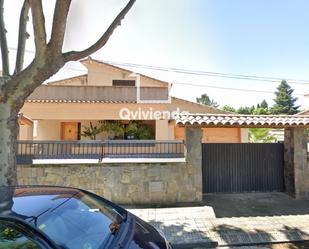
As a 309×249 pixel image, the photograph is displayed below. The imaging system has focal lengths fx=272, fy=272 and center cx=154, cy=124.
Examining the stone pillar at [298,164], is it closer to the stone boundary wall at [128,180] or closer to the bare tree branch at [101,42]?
the stone boundary wall at [128,180]

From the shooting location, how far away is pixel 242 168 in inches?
327

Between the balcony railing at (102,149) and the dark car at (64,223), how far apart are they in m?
4.75

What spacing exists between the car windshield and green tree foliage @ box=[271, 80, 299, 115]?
171 feet

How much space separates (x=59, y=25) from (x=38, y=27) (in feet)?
1.14

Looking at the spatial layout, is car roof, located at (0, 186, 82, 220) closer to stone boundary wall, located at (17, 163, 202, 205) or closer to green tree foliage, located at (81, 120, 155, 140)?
stone boundary wall, located at (17, 163, 202, 205)

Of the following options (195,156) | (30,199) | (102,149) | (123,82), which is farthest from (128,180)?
(123,82)

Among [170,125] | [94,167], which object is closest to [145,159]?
[94,167]

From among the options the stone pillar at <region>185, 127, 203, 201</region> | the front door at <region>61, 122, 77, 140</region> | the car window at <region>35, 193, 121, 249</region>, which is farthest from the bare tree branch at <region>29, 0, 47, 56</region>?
the front door at <region>61, 122, 77, 140</region>

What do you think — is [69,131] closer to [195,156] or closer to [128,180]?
[128,180]

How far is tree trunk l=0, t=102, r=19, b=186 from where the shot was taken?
4543mm

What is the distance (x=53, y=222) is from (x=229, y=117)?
6.20m

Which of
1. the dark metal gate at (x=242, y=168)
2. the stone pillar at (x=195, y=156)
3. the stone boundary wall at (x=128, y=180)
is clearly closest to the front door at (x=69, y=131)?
the stone boundary wall at (x=128, y=180)

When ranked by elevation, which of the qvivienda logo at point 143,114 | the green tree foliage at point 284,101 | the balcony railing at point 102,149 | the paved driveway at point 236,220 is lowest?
the paved driveway at point 236,220

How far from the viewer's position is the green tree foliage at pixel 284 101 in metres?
49.6
